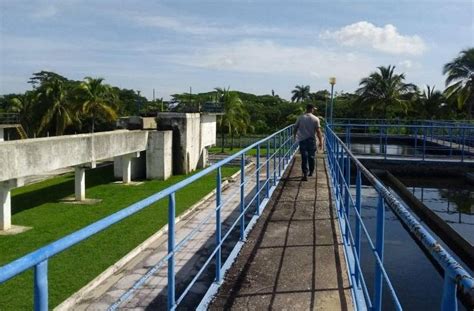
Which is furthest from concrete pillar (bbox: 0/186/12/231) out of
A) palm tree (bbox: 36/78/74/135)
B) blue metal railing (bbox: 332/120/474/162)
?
palm tree (bbox: 36/78/74/135)

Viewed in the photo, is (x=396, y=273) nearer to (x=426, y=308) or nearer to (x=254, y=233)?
(x=426, y=308)

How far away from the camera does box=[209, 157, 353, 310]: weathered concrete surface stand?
3824mm

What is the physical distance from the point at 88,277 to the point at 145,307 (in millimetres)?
3535

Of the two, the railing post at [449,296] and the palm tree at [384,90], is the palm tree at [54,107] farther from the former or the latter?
the railing post at [449,296]

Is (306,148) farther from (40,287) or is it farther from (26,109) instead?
(26,109)

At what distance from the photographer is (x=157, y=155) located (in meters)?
22.6

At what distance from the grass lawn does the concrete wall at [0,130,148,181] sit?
5.67 feet

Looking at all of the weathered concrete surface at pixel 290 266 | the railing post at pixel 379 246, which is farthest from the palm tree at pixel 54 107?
the railing post at pixel 379 246

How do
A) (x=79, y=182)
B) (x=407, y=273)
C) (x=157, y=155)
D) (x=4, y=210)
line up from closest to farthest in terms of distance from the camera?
(x=407, y=273) → (x=4, y=210) → (x=79, y=182) → (x=157, y=155)

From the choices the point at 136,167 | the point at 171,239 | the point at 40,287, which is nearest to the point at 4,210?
the point at 136,167

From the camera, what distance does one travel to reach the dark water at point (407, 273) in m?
6.57

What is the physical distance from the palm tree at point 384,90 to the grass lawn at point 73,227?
1946cm

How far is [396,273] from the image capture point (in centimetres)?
743

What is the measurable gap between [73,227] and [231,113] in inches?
1035
